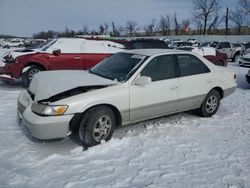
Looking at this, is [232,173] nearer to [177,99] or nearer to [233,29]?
[177,99]

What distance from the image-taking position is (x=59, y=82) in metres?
5.00

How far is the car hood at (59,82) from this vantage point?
469 centimetres

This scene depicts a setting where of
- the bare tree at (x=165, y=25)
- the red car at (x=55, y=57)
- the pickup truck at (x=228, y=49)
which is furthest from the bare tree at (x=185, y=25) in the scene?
the red car at (x=55, y=57)

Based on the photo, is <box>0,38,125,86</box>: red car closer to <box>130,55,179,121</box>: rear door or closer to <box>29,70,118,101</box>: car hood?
<box>29,70,118,101</box>: car hood

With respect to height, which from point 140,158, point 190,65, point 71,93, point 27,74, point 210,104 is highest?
point 190,65

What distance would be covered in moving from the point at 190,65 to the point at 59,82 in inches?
109

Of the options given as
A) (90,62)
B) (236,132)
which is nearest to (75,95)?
(236,132)

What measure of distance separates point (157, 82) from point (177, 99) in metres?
0.63

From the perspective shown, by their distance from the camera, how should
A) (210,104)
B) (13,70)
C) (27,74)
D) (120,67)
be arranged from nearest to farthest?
(120,67) → (210,104) → (13,70) → (27,74)

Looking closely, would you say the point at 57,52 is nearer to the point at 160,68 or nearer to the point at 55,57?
the point at 55,57

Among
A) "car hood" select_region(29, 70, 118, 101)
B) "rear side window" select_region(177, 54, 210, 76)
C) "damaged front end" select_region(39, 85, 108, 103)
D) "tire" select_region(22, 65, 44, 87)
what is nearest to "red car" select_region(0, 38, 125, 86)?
"tire" select_region(22, 65, 44, 87)

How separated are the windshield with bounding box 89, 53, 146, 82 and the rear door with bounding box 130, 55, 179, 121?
20cm

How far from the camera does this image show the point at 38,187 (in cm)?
359

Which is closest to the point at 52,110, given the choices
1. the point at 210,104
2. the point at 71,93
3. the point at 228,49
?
the point at 71,93
